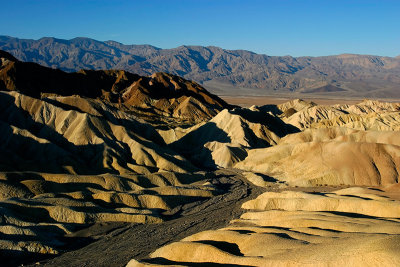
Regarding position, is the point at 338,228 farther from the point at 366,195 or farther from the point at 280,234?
the point at 366,195

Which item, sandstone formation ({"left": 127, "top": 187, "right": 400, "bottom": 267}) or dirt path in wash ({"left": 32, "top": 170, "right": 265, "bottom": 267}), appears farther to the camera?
dirt path in wash ({"left": 32, "top": 170, "right": 265, "bottom": 267})

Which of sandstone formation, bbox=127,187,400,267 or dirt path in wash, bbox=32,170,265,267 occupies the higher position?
sandstone formation, bbox=127,187,400,267

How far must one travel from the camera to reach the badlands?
119ft

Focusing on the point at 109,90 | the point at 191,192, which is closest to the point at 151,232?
the point at 191,192

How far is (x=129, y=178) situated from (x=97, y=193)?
28.4ft

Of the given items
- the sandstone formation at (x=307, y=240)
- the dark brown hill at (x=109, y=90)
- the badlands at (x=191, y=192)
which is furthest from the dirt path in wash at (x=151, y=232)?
the dark brown hill at (x=109, y=90)

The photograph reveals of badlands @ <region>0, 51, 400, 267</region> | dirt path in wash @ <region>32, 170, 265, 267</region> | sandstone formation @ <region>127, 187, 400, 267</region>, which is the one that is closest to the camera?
sandstone formation @ <region>127, 187, 400, 267</region>

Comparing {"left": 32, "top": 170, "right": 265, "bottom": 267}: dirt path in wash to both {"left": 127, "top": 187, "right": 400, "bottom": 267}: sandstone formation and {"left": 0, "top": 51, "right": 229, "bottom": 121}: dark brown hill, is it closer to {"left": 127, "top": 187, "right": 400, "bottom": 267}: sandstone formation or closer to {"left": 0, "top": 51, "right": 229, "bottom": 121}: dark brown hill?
{"left": 127, "top": 187, "right": 400, "bottom": 267}: sandstone formation

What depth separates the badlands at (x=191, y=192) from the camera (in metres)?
36.4

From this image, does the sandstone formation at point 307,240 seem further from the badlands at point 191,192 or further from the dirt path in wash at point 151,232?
the dirt path in wash at point 151,232

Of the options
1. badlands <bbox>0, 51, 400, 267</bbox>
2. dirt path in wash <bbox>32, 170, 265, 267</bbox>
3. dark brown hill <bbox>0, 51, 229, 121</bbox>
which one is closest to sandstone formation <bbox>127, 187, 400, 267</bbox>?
badlands <bbox>0, 51, 400, 267</bbox>

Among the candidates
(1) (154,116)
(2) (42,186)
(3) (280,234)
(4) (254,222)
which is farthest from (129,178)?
(1) (154,116)

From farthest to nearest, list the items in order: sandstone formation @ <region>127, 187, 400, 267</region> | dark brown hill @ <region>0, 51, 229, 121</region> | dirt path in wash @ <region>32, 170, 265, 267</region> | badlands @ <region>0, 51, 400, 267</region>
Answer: dark brown hill @ <region>0, 51, 229, 121</region>
dirt path in wash @ <region>32, 170, 265, 267</region>
badlands @ <region>0, 51, 400, 267</region>
sandstone formation @ <region>127, 187, 400, 267</region>

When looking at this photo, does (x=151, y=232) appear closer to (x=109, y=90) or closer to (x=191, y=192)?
(x=191, y=192)
